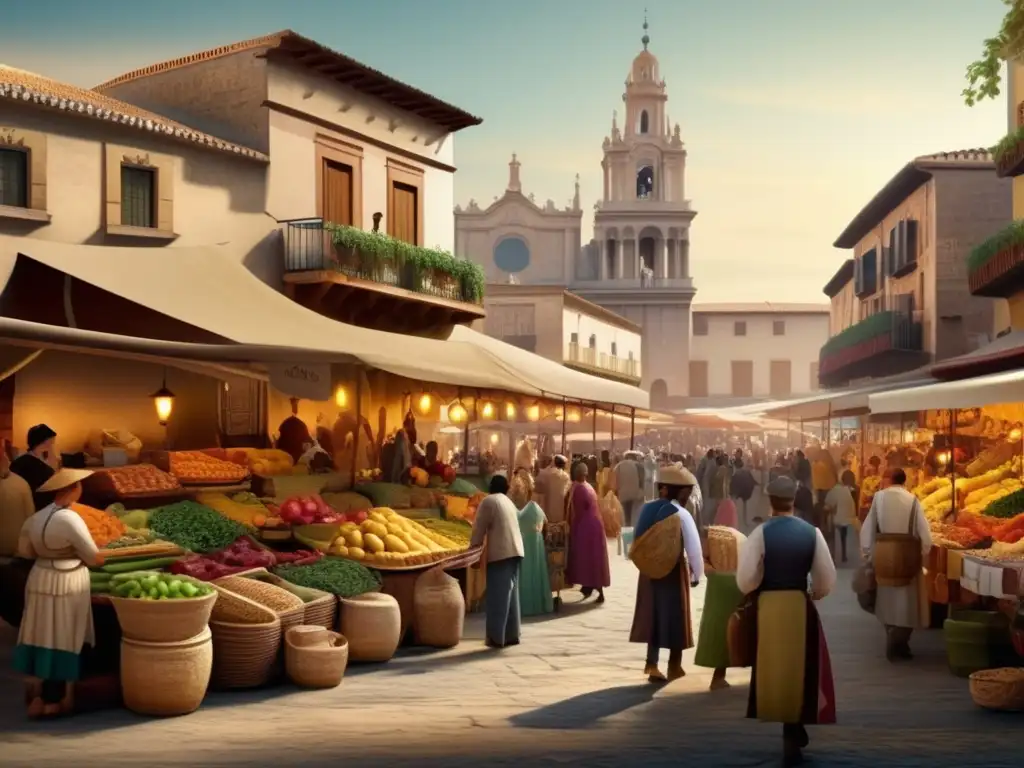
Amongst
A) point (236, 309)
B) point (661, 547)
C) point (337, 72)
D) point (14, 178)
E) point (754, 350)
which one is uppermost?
point (337, 72)

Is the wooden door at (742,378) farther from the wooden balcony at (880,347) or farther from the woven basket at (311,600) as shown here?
the woven basket at (311,600)

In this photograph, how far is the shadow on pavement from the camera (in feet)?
28.8

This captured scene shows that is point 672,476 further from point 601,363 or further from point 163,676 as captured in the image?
point 601,363

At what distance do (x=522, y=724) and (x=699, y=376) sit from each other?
75947mm

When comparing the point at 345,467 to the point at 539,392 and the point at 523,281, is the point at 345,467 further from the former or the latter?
the point at 523,281

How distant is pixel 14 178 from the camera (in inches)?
674

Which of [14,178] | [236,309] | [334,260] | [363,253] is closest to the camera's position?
[236,309]

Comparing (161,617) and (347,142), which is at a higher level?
(347,142)

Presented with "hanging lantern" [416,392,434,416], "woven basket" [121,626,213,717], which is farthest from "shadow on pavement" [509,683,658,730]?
"hanging lantern" [416,392,434,416]

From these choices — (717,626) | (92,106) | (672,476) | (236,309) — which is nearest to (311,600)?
(672,476)

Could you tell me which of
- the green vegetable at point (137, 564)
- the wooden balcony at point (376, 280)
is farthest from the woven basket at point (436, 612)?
the wooden balcony at point (376, 280)

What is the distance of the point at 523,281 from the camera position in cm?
7675

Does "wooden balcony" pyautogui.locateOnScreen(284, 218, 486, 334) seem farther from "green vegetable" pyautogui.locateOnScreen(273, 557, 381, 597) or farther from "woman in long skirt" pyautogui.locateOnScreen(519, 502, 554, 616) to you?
"green vegetable" pyautogui.locateOnScreen(273, 557, 381, 597)

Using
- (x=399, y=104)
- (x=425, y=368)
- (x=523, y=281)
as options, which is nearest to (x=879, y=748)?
(x=425, y=368)
